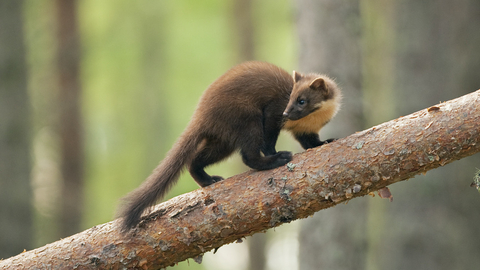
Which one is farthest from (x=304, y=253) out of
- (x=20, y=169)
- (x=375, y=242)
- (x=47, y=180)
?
(x=47, y=180)

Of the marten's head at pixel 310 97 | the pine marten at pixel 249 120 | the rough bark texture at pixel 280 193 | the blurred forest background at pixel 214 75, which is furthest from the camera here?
the blurred forest background at pixel 214 75

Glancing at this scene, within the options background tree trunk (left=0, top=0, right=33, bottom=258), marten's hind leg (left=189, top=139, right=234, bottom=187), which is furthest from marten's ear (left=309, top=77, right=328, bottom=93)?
background tree trunk (left=0, top=0, right=33, bottom=258)

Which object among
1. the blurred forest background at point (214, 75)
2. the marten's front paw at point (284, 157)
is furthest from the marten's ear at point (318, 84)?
the marten's front paw at point (284, 157)

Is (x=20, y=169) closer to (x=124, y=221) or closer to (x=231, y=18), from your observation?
(x=124, y=221)

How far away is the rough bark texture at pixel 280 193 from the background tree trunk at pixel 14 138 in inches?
144

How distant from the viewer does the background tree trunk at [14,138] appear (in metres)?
7.41

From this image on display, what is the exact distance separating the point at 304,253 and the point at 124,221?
420 cm

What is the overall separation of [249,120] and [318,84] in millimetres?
983

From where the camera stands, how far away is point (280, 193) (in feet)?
12.5

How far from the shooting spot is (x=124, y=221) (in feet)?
13.1

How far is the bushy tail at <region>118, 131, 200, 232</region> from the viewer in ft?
13.2

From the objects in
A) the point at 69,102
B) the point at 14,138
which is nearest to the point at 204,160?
the point at 14,138

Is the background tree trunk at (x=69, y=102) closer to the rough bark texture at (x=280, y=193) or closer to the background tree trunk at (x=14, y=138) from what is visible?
the background tree trunk at (x=14, y=138)

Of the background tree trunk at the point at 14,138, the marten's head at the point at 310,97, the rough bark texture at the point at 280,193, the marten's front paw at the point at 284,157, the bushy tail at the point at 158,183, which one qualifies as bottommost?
the rough bark texture at the point at 280,193
